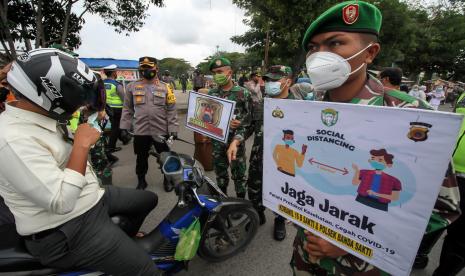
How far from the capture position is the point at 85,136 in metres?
1.36

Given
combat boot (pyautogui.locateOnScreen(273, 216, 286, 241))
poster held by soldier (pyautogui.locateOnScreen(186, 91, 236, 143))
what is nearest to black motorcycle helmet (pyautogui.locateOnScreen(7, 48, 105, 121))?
poster held by soldier (pyautogui.locateOnScreen(186, 91, 236, 143))

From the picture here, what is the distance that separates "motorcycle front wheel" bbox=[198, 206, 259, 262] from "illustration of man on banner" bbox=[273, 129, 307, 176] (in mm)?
1305

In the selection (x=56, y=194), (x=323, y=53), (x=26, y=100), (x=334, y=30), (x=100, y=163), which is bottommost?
(x=100, y=163)

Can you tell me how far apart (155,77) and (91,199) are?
256 cm

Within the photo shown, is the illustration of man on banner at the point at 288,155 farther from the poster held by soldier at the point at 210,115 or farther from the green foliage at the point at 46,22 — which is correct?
the green foliage at the point at 46,22

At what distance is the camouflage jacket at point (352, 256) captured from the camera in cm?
90

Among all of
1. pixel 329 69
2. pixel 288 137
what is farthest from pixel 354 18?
pixel 288 137

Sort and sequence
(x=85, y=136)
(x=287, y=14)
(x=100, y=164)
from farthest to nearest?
(x=287, y=14), (x=100, y=164), (x=85, y=136)

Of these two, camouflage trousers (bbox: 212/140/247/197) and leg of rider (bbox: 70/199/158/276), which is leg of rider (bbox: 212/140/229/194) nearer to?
camouflage trousers (bbox: 212/140/247/197)

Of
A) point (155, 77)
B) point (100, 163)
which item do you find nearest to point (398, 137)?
point (155, 77)

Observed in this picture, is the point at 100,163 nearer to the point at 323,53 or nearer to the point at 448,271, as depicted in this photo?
the point at 323,53

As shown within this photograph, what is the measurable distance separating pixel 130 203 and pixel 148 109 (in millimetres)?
1976

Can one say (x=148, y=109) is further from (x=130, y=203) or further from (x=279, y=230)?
(x=279, y=230)

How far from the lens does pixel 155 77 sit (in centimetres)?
373
